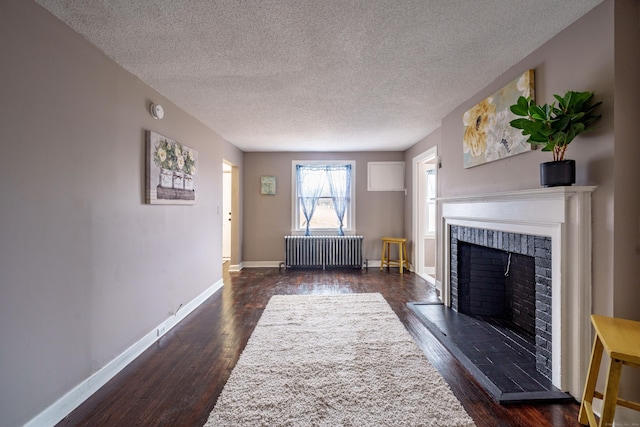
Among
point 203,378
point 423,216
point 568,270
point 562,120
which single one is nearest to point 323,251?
point 423,216

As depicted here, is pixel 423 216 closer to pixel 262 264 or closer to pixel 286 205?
pixel 286 205

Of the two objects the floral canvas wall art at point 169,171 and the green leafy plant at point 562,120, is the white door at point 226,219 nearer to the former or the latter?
the floral canvas wall art at point 169,171

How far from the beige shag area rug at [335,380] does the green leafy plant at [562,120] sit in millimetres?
1681

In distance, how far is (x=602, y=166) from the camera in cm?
166

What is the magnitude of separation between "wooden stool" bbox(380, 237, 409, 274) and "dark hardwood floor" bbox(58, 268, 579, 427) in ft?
4.86

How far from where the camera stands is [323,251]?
5.64 m

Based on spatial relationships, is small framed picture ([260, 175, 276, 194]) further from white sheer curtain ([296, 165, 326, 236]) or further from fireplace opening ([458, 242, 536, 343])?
fireplace opening ([458, 242, 536, 343])

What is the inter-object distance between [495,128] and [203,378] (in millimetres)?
3066

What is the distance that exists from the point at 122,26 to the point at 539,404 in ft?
11.3

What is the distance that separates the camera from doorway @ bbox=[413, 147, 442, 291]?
5.21 m

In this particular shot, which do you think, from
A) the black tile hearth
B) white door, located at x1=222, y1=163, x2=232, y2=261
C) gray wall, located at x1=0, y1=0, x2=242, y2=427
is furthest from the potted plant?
white door, located at x1=222, y1=163, x2=232, y2=261

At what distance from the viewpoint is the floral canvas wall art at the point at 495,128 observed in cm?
224

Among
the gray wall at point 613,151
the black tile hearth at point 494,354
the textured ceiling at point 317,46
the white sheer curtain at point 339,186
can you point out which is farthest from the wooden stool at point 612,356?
the white sheer curtain at point 339,186

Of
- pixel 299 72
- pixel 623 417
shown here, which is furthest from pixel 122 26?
pixel 623 417
